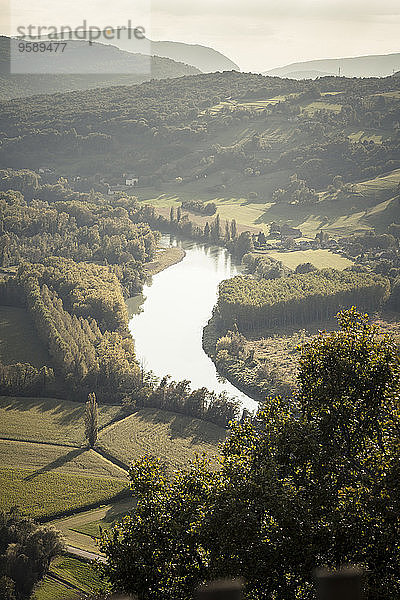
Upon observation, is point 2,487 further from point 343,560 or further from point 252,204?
point 252,204

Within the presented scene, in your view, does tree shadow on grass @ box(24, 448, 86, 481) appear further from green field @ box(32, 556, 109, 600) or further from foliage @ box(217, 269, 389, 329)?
foliage @ box(217, 269, 389, 329)

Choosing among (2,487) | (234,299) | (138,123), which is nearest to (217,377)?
(234,299)

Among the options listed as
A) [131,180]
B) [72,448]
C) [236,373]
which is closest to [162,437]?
[72,448]

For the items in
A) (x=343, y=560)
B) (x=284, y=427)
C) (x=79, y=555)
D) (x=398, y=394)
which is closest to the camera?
(x=343, y=560)

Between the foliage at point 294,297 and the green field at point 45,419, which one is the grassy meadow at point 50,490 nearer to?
the green field at point 45,419

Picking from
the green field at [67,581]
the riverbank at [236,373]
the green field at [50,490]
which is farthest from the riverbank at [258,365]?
the green field at [67,581]

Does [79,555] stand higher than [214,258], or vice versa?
[214,258]

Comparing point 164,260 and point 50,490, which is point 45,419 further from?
point 164,260
